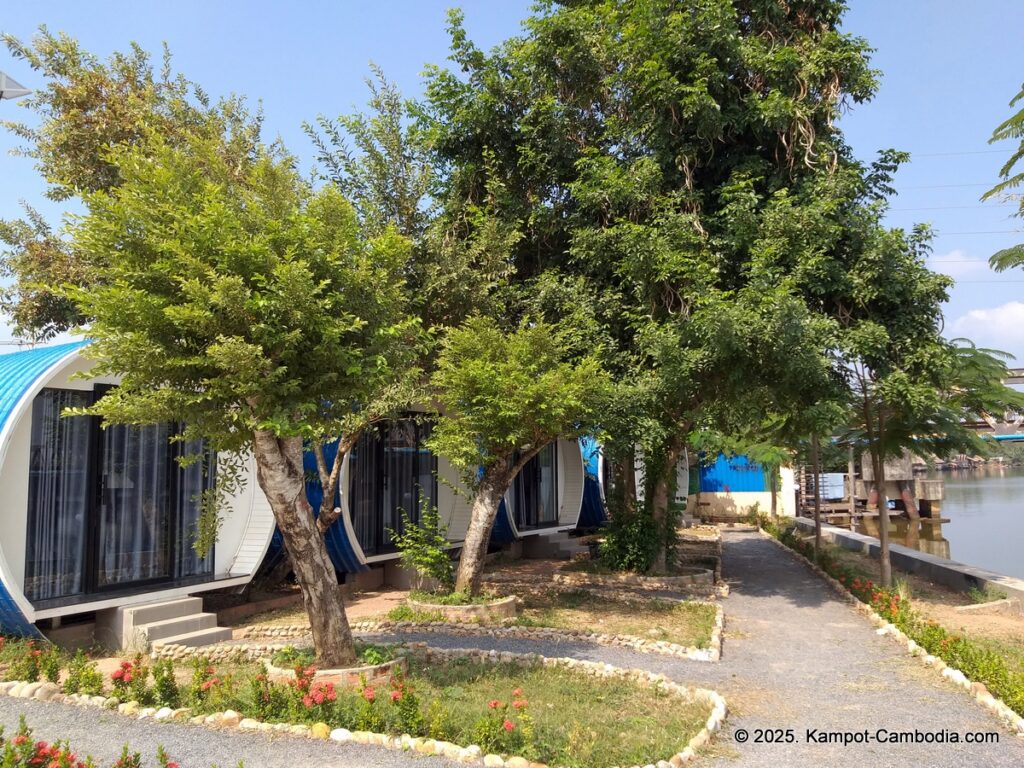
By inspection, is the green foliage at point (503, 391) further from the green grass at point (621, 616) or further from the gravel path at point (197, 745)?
the gravel path at point (197, 745)

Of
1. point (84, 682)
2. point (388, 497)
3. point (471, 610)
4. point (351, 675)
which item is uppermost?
point (388, 497)

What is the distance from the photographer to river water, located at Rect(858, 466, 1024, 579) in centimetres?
2427

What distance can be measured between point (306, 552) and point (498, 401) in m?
3.11

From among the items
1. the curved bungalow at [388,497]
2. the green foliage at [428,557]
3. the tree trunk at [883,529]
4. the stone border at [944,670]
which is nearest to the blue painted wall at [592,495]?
the curved bungalow at [388,497]

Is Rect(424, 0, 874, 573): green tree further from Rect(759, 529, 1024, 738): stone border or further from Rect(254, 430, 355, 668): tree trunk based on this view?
Rect(254, 430, 355, 668): tree trunk

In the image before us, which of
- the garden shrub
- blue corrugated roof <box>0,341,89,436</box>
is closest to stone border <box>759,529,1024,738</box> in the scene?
the garden shrub

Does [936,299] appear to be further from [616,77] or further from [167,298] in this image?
[167,298]

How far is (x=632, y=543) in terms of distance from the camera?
Answer: 1311cm

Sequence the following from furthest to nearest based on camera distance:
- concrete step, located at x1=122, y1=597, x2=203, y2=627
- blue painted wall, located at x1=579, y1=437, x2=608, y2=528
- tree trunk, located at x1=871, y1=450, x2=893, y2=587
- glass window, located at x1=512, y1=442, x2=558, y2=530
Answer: blue painted wall, located at x1=579, y1=437, x2=608, y2=528 → glass window, located at x1=512, y1=442, x2=558, y2=530 → tree trunk, located at x1=871, y1=450, x2=893, y2=587 → concrete step, located at x1=122, y1=597, x2=203, y2=627

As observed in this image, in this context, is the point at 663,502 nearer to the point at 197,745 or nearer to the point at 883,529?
the point at 883,529

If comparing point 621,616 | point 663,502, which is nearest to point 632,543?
point 663,502

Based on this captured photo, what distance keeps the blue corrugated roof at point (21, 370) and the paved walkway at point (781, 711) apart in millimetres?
2755

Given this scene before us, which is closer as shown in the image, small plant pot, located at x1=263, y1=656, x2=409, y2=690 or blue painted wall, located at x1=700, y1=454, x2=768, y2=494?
small plant pot, located at x1=263, y1=656, x2=409, y2=690

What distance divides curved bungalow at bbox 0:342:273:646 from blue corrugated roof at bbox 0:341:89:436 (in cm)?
1
